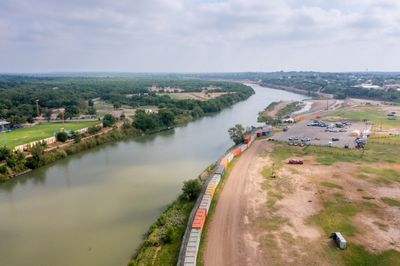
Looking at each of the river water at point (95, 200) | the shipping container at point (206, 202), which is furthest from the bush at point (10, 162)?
the shipping container at point (206, 202)

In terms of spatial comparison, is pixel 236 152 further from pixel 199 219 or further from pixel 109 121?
pixel 109 121

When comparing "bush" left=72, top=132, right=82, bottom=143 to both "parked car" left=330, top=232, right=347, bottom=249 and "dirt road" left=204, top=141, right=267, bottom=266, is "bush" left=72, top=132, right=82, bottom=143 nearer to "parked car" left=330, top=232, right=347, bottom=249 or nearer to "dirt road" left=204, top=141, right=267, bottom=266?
"dirt road" left=204, top=141, right=267, bottom=266

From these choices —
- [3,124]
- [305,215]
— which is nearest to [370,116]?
[305,215]

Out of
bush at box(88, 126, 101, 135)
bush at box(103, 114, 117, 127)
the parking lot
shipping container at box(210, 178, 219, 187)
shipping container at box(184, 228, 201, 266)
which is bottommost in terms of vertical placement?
shipping container at box(184, 228, 201, 266)

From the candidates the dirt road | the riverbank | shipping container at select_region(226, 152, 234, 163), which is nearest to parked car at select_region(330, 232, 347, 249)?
the dirt road

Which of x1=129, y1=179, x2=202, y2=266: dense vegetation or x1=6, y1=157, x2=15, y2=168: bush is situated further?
x1=6, y1=157, x2=15, y2=168: bush

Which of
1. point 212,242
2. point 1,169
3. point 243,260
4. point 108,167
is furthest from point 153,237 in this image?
point 1,169

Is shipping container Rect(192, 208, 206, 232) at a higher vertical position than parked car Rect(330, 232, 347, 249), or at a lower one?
higher

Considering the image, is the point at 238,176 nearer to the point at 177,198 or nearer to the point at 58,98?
the point at 177,198
